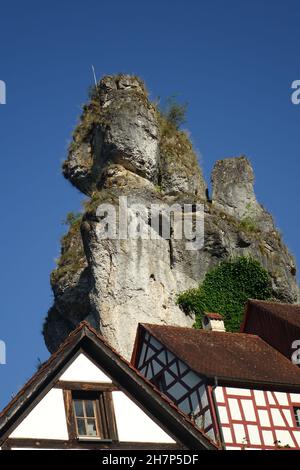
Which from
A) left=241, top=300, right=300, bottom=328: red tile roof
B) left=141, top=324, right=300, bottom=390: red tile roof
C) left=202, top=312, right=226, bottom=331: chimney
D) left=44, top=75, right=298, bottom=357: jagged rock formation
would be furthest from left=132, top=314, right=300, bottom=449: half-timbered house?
left=44, top=75, right=298, bottom=357: jagged rock formation

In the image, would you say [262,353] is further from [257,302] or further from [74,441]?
[74,441]

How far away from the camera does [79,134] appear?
4509 centimetres

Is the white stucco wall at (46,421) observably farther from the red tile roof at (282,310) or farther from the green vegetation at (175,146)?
the green vegetation at (175,146)

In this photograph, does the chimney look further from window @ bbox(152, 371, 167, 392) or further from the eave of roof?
window @ bbox(152, 371, 167, 392)

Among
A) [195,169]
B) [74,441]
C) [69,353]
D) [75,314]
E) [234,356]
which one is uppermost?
[195,169]

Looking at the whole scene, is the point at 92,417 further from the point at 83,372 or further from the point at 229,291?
the point at 229,291

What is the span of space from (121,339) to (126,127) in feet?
36.0

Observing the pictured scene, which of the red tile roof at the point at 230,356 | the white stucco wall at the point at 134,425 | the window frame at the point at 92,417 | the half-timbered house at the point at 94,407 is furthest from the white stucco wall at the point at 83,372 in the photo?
the red tile roof at the point at 230,356

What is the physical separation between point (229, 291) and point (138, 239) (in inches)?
168

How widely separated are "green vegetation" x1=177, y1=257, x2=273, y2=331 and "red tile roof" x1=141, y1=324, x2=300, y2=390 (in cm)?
657

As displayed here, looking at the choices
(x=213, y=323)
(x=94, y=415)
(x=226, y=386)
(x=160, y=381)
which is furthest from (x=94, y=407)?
(x=213, y=323)

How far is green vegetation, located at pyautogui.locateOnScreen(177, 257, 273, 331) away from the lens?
37.1 m

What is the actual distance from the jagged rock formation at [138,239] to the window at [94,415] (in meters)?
18.7
